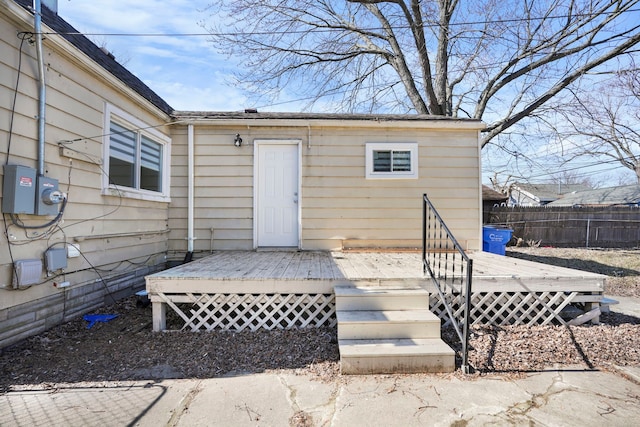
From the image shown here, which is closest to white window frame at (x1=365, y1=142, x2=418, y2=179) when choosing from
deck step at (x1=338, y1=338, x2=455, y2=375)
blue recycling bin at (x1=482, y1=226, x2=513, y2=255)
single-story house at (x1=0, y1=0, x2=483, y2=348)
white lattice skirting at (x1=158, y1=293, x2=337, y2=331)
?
single-story house at (x1=0, y1=0, x2=483, y2=348)

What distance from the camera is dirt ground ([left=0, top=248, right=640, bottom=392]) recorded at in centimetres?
247

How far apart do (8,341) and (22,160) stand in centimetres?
156

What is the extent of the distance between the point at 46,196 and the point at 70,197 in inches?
16.5

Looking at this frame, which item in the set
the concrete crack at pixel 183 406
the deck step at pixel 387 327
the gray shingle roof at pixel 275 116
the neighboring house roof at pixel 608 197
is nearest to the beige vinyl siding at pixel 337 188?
the gray shingle roof at pixel 275 116

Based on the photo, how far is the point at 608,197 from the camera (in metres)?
25.7

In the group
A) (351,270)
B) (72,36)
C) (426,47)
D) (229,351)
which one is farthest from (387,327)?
(426,47)

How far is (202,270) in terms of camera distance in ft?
12.0

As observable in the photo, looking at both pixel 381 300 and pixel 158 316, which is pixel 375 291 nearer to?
pixel 381 300

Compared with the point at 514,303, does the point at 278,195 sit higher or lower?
higher

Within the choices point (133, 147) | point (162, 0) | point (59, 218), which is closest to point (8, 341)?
point (59, 218)

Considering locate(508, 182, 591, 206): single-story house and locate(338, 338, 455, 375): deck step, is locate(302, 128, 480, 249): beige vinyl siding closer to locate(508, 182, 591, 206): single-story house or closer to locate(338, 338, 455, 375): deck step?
locate(338, 338, 455, 375): deck step

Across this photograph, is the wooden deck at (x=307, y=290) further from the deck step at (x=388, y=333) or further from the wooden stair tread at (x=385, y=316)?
the wooden stair tread at (x=385, y=316)

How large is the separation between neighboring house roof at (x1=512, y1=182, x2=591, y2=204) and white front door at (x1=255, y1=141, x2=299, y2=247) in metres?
33.4

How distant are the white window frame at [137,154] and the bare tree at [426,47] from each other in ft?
14.9
